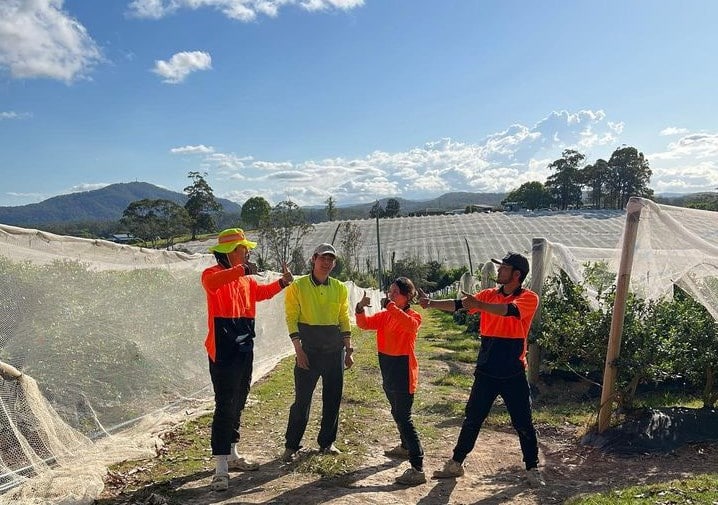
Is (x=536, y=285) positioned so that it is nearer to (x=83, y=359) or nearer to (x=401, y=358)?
(x=401, y=358)

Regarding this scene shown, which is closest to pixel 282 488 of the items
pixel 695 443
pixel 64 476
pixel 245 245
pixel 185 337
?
pixel 64 476

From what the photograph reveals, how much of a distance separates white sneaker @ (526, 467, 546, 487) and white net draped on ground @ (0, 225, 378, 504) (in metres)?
3.05

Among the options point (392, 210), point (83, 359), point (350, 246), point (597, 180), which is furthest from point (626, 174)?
point (83, 359)

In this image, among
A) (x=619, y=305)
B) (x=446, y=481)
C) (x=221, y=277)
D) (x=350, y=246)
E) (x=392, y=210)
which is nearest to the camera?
(x=221, y=277)

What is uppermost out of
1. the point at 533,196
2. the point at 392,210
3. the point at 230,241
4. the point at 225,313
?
the point at 533,196

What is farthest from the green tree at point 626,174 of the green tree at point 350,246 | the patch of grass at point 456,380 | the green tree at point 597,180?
the patch of grass at point 456,380

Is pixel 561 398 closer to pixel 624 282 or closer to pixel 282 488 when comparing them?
pixel 624 282

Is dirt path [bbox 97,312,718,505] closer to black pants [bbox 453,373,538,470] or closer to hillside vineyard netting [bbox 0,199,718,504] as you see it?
black pants [bbox 453,373,538,470]

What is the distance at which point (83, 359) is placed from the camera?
14.3 feet

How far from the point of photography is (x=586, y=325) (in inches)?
227

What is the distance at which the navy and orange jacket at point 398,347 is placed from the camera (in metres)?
4.00

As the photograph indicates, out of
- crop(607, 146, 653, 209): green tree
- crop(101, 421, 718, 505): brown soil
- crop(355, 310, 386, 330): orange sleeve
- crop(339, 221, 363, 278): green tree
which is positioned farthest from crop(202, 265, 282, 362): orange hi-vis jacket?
crop(607, 146, 653, 209): green tree

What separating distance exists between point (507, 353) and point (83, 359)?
3388mm

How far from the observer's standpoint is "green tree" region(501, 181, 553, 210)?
7738 cm
